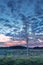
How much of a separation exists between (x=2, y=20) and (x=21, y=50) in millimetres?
729

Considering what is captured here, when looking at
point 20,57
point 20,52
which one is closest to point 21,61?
point 20,57

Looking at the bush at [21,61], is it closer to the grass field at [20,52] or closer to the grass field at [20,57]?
the grass field at [20,57]

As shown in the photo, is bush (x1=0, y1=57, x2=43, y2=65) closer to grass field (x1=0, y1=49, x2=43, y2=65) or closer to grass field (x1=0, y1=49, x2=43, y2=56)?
grass field (x1=0, y1=49, x2=43, y2=65)

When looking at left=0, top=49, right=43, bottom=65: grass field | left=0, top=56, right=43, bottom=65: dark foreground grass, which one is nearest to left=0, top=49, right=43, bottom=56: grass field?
left=0, top=49, right=43, bottom=65: grass field

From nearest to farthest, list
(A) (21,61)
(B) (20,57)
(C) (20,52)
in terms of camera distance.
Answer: (A) (21,61) < (B) (20,57) < (C) (20,52)

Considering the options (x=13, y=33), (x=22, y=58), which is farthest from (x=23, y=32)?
(x=22, y=58)

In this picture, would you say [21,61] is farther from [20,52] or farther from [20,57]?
[20,52]

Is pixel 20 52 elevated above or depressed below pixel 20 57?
above

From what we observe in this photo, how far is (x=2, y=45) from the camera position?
8523mm

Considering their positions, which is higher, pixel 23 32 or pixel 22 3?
pixel 22 3

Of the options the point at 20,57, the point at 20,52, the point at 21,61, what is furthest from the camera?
the point at 20,52

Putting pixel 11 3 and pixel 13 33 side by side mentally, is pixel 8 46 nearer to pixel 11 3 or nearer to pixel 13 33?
pixel 13 33

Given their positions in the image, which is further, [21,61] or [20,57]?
[20,57]

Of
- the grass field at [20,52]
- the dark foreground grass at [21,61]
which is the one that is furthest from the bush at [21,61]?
the grass field at [20,52]
